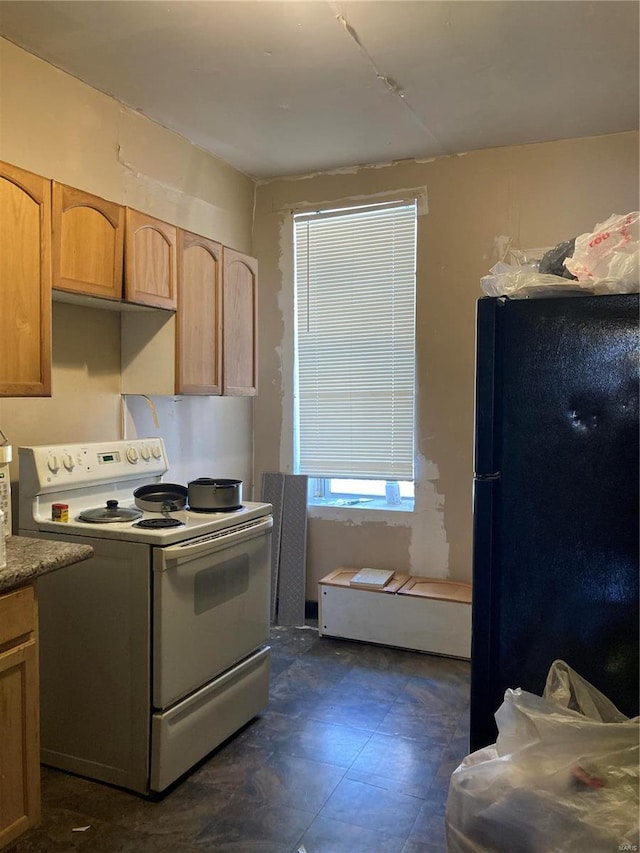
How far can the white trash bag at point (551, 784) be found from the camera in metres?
1.12

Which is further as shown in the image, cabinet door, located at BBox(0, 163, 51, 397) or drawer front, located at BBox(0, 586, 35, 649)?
cabinet door, located at BBox(0, 163, 51, 397)

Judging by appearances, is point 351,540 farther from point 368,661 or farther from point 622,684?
point 622,684

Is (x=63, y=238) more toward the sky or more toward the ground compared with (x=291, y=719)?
more toward the sky

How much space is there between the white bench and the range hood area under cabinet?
1.22 metres

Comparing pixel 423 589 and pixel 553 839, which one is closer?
pixel 553 839

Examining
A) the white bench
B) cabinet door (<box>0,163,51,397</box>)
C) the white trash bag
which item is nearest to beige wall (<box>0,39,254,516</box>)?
cabinet door (<box>0,163,51,397</box>)

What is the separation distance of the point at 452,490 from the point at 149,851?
2219 mm

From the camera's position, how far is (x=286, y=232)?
3.81 meters

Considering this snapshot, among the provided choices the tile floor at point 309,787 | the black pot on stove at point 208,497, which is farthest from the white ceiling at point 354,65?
the tile floor at point 309,787

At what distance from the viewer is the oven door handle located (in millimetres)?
2041

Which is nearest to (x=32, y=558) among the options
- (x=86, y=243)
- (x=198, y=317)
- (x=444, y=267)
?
(x=86, y=243)

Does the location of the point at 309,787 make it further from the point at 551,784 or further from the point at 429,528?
the point at 429,528

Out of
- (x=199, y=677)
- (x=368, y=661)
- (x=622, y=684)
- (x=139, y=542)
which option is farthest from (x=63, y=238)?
(x=368, y=661)

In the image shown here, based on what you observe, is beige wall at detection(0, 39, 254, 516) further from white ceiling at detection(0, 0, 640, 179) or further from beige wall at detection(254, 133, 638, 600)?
beige wall at detection(254, 133, 638, 600)
